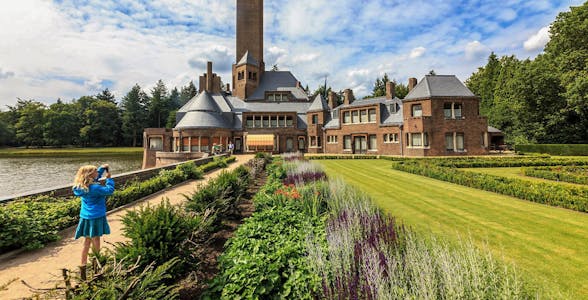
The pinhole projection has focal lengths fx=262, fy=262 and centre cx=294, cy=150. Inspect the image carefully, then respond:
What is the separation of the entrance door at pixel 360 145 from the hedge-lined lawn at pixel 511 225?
26.3 meters

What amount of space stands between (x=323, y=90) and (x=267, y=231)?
7914 centimetres

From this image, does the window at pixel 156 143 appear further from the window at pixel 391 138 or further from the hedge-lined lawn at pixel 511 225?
the hedge-lined lawn at pixel 511 225

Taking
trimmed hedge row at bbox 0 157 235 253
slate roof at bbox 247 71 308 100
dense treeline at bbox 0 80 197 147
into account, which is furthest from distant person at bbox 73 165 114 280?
dense treeline at bbox 0 80 197 147

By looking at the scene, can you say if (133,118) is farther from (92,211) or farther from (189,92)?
(92,211)

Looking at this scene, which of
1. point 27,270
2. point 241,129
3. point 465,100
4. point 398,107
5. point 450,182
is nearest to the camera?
point 27,270

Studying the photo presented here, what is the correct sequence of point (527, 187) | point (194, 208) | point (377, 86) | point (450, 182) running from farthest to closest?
A: point (377, 86) → point (450, 182) → point (527, 187) → point (194, 208)

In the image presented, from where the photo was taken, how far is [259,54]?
53.9 m

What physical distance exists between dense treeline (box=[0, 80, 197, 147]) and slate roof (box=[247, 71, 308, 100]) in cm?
4084

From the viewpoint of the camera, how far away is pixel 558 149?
32.0 meters

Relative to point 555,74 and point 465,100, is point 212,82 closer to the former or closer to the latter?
point 465,100

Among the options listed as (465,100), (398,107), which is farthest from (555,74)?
(398,107)

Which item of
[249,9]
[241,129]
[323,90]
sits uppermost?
[249,9]

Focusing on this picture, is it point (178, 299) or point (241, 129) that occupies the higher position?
point (241, 129)

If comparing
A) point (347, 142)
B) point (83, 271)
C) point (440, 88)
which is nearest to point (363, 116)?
point (347, 142)
